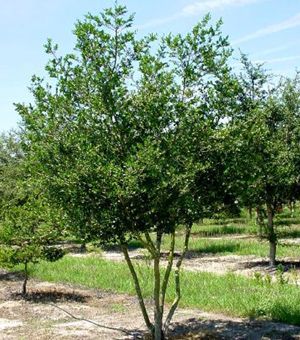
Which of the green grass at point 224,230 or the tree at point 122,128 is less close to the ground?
the tree at point 122,128

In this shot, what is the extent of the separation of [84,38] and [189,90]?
1.90m

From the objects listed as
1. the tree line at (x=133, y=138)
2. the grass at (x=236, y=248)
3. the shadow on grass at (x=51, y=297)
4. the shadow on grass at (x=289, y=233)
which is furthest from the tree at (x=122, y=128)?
the shadow on grass at (x=289, y=233)

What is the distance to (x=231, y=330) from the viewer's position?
10.1 m

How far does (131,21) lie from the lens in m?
8.16

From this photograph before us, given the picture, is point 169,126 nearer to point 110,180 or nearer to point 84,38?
point 110,180

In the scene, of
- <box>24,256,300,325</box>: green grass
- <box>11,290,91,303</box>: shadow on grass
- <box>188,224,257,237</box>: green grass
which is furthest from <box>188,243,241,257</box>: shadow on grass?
<box>11,290,91,303</box>: shadow on grass

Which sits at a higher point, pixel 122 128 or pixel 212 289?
pixel 122 128

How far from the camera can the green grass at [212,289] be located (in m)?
11.2

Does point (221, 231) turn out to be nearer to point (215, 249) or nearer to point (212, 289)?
point (215, 249)

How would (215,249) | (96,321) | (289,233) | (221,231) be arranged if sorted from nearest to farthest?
(96,321)
(215,249)
(289,233)
(221,231)

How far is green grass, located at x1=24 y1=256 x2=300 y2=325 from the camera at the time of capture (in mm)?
11156

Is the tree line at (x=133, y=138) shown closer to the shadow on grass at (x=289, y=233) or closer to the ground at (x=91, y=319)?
the ground at (x=91, y=319)

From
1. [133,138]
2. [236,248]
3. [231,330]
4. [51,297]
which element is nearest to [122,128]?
[133,138]

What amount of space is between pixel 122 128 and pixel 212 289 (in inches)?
270
